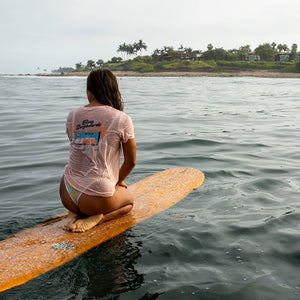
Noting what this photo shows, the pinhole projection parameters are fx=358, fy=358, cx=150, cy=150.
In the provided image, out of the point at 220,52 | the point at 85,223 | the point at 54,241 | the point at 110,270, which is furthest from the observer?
the point at 220,52

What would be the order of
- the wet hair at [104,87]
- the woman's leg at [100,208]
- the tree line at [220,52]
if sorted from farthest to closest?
the tree line at [220,52] → the woman's leg at [100,208] → the wet hair at [104,87]

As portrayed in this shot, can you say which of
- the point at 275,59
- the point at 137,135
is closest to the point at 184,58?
the point at 275,59

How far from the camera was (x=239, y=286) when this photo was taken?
95.4 inches

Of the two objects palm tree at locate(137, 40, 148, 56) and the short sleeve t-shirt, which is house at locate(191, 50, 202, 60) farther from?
the short sleeve t-shirt

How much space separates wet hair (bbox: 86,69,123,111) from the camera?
117 inches

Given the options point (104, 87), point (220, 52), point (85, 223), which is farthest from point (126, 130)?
point (220, 52)

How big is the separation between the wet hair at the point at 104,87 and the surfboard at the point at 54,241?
3.74 feet

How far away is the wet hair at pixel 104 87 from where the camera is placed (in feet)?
9.75

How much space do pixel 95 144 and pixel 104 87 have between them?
484 mm

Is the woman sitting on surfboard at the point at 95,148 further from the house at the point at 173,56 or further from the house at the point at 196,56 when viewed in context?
the house at the point at 196,56

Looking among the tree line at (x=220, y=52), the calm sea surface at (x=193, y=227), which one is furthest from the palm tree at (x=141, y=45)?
the calm sea surface at (x=193, y=227)

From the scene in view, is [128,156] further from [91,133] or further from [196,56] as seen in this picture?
[196,56]

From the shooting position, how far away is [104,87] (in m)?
3.01

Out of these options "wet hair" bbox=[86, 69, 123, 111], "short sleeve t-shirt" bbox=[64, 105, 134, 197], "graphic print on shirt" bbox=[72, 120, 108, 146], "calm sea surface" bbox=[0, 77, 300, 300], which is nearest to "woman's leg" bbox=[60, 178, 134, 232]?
"short sleeve t-shirt" bbox=[64, 105, 134, 197]
